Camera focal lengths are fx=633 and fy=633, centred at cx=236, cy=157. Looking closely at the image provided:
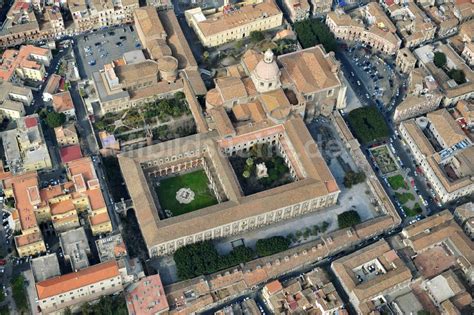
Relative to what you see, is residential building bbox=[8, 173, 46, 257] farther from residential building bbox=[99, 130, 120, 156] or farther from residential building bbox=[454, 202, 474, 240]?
residential building bbox=[454, 202, 474, 240]

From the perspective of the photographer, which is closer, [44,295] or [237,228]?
[44,295]

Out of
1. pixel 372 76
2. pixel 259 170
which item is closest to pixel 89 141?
pixel 259 170

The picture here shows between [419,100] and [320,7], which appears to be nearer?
[419,100]

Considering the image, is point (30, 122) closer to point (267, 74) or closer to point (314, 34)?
point (267, 74)

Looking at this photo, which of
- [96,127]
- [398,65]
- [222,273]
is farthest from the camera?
[398,65]

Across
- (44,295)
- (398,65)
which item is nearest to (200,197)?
(44,295)

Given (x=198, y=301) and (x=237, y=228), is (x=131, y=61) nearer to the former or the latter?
(x=237, y=228)
